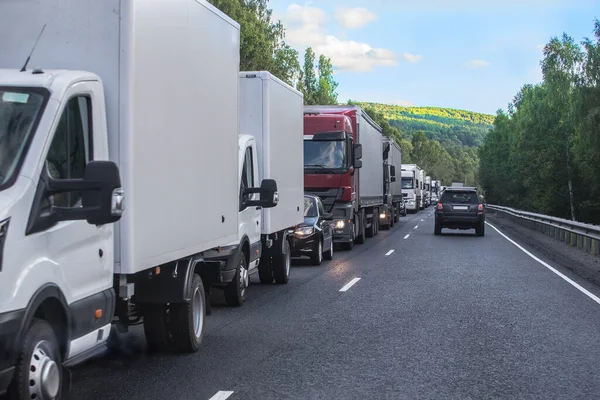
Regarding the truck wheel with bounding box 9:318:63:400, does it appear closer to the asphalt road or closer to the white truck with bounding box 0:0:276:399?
the white truck with bounding box 0:0:276:399

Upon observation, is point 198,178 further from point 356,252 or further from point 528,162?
point 528,162

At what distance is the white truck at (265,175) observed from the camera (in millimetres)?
10896

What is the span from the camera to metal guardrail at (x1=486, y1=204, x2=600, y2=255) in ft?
67.7

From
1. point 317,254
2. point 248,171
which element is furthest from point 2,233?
point 317,254

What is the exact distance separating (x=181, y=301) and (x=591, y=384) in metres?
3.48

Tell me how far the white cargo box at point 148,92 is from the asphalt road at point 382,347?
1081 mm

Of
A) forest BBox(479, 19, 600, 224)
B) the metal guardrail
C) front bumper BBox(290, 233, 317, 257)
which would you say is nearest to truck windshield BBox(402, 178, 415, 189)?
forest BBox(479, 19, 600, 224)

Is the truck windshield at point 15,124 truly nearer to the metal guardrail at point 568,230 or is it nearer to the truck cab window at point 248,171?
the truck cab window at point 248,171

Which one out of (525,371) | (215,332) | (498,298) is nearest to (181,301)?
(215,332)

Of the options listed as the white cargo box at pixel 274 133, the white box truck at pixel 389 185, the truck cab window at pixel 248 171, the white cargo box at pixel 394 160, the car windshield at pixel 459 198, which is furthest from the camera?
the white cargo box at pixel 394 160

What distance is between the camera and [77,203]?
5344mm

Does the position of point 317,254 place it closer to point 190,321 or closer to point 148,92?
point 190,321

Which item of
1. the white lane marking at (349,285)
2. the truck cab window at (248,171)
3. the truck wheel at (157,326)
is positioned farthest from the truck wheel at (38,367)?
the white lane marking at (349,285)

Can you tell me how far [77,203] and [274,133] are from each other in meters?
7.30
